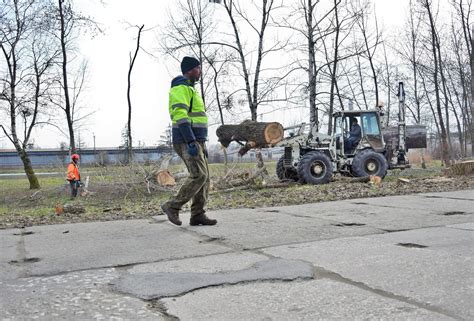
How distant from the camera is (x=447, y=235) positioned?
209 inches

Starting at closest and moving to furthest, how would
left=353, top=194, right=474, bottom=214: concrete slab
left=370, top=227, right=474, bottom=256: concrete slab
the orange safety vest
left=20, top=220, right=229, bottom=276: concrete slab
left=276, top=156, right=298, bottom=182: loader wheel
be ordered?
left=20, top=220, right=229, bottom=276: concrete slab
left=370, top=227, right=474, bottom=256: concrete slab
left=353, top=194, right=474, bottom=214: concrete slab
the orange safety vest
left=276, top=156, right=298, bottom=182: loader wheel

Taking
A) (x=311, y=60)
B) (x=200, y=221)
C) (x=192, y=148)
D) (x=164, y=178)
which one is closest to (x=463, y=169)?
(x=311, y=60)

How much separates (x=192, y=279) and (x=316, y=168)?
1314cm

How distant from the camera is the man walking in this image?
19.2 ft

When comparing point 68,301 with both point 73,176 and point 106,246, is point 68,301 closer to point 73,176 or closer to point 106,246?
point 106,246

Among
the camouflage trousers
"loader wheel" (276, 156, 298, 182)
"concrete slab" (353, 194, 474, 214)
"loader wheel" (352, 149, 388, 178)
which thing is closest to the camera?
the camouflage trousers

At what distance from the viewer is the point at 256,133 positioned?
15641 millimetres

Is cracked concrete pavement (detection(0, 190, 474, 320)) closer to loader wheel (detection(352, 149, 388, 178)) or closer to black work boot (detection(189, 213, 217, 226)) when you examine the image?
black work boot (detection(189, 213, 217, 226))

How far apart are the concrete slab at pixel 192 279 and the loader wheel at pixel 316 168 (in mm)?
12361

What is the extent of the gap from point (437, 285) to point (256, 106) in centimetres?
2098

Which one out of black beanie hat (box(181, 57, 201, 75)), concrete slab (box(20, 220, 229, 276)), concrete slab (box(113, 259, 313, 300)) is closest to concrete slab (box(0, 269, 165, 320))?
concrete slab (box(113, 259, 313, 300))

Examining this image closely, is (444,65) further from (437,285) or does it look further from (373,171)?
(437,285)

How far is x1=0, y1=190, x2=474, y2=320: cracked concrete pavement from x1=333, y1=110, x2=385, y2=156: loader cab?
35.7 ft

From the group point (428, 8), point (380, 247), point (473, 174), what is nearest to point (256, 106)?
point (473, 174)
